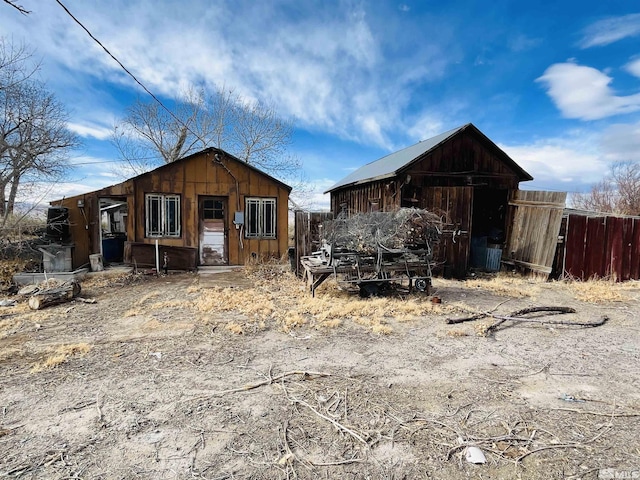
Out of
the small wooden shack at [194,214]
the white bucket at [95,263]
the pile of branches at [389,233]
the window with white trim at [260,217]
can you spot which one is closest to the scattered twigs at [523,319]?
the pile of branches at [389,233]

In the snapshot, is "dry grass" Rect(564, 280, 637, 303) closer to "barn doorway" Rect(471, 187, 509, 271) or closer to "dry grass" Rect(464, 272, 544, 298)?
"dry grass" Rect(464, 272, 544, 298)

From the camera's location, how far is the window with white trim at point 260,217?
10.0 metres

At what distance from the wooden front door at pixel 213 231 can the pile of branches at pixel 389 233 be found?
4.61 metres

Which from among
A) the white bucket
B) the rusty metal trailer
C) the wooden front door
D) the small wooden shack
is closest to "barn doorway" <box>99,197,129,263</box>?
the small wooden shack

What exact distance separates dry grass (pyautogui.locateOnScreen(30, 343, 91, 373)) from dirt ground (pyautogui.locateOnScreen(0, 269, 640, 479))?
2 cm

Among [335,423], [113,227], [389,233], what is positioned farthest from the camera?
[113,227]

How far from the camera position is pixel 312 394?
2951mm

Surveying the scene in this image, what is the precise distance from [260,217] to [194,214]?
1.93 m

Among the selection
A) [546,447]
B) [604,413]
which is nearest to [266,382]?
[546,447]

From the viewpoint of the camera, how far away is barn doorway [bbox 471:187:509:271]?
10.2 metres

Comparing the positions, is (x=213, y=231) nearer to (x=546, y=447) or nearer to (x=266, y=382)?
(x=266, y=382)

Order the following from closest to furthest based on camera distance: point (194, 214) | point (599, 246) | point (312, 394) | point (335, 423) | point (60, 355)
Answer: point (335, 423), point (312, 394), point (60, 355), point (599, 246), point (194, 214)

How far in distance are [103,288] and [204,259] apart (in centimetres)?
290

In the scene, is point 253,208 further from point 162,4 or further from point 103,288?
point 162,4
